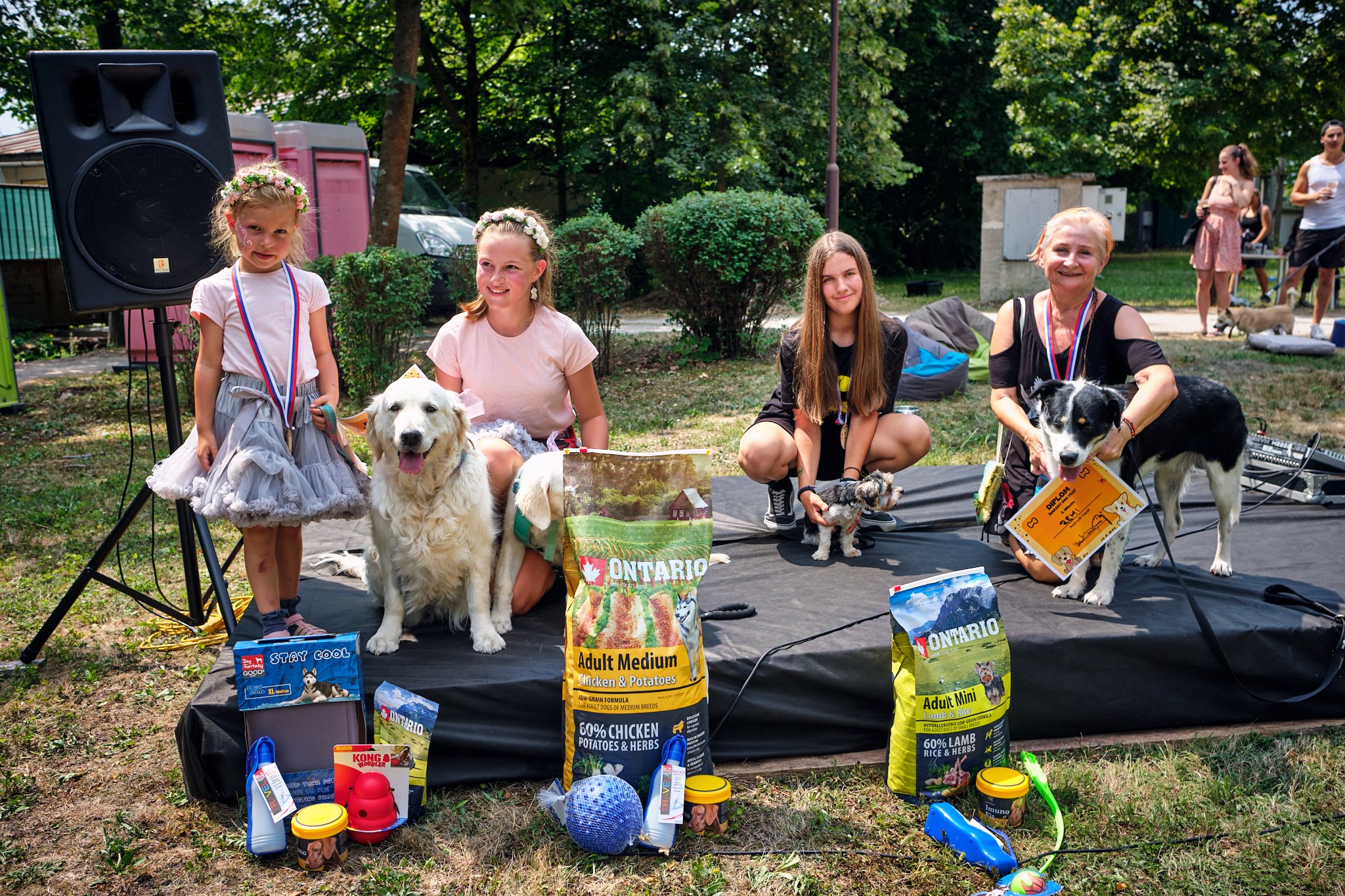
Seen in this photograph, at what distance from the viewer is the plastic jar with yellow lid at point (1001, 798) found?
2445 mm

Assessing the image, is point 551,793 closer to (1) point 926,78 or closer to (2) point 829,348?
(2) point 829,348

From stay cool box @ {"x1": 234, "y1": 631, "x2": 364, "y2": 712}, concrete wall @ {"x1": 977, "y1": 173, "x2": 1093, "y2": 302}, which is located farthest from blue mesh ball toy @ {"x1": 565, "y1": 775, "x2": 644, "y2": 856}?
concrete wall @ {"x1": 977, "y1": 173, "x2": 1093, "y2": 302}

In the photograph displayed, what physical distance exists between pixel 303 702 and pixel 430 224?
1156 centimetres

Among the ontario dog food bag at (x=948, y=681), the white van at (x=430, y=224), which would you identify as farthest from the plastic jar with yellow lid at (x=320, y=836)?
the white van at (x=430, y=224)

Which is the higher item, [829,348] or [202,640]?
[829,348]

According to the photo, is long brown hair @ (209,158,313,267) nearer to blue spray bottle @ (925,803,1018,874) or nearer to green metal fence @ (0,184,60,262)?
blue spray bottle @ (925,803,1018,874)

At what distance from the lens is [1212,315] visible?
39.1 ft

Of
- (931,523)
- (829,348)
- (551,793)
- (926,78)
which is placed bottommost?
(551,793)

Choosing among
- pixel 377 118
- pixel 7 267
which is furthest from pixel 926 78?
pixel 7 267

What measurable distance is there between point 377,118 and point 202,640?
55.6ft

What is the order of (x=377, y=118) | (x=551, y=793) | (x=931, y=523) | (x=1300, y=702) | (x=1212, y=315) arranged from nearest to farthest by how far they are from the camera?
(x=551, y=793) → (x=1300, y=702) → (x=931, y=523) → (x=1212, y=315) → (x=377, y=118)

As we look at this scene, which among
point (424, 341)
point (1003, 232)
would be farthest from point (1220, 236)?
point (424, 341)

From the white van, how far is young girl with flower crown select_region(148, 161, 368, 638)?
9.24 m

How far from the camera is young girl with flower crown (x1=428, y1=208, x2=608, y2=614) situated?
3.39m
